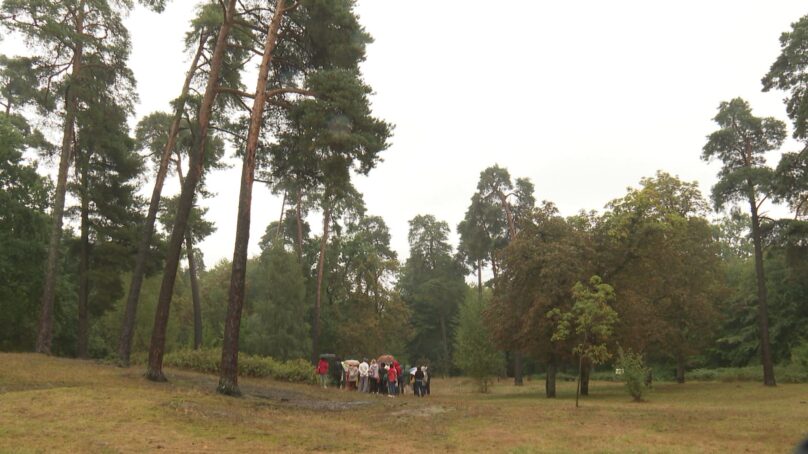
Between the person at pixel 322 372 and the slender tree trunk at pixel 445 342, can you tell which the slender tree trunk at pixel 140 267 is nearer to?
the person at pixel 322 372

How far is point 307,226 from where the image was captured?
48.6 metres

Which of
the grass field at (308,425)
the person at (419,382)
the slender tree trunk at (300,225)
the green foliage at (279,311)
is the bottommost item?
the person at (419,382)

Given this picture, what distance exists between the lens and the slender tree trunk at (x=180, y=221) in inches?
690

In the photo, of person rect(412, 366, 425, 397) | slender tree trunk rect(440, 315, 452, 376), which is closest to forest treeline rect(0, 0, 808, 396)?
person rect(412, 366, 425, 397)

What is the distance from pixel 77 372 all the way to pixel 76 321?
23.6 meters

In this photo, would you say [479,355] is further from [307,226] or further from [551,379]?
[307,226]

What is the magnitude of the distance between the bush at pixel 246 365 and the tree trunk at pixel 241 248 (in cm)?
970

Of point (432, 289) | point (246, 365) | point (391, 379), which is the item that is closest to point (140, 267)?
point (246, 365)

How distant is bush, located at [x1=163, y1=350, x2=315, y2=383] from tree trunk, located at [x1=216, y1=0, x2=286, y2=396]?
9.70m

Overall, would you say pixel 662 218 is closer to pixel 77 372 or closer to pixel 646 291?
pixel 646 291

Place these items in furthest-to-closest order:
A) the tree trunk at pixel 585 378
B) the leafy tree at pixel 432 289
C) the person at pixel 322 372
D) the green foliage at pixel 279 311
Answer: the leafy tree at pixel 432 289, the green foliage at pixel 279 311, the tree trunk at pixel 585 378, the person at pixel 322 372

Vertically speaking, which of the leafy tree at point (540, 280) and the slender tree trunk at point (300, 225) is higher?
the slender tree trunk at point (300, 225)

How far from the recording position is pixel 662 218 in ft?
98.4

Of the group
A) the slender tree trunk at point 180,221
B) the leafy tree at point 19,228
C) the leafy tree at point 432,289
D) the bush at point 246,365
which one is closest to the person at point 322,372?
the bush at point 246,365
